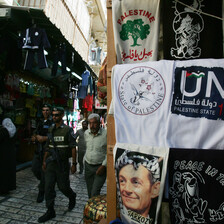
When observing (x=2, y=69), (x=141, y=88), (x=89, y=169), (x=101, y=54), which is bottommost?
(x=89, y=169)

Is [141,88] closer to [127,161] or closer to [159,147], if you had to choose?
[159,147]

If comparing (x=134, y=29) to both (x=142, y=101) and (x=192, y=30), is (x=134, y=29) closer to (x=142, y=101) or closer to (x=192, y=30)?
(x=192, y=30)

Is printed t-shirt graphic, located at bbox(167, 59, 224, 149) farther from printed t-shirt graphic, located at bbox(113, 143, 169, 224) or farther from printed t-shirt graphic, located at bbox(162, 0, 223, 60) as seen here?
printed t-shirt graphic, located at bbox(162, 0, 223, 60)

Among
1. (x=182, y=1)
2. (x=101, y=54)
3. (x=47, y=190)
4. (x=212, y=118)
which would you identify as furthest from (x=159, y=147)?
(x=101, y=54)

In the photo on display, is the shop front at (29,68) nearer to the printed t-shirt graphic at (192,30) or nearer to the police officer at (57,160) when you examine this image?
the police officer at (57,160)

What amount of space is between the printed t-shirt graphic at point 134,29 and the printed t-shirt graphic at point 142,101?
12.2 inches

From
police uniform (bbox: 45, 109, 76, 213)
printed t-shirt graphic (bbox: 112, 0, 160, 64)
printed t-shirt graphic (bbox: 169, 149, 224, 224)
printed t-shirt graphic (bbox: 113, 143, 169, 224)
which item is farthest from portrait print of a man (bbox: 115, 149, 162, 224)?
police uniform (bbox: 45, 109, 76, 213)

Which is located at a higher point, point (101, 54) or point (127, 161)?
point (101, 54)

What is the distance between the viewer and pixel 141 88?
1.88 meters

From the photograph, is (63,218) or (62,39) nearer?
(63,218)

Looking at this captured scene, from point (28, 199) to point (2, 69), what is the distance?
4.09m

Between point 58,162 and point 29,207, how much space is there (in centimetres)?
148

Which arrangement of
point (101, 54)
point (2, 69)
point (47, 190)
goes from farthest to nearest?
point (101, 54) < point (2, 69) < point (47, 190)

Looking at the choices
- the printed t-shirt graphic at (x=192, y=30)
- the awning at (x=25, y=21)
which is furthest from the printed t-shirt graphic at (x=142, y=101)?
the awning at (x=25, y=21)
